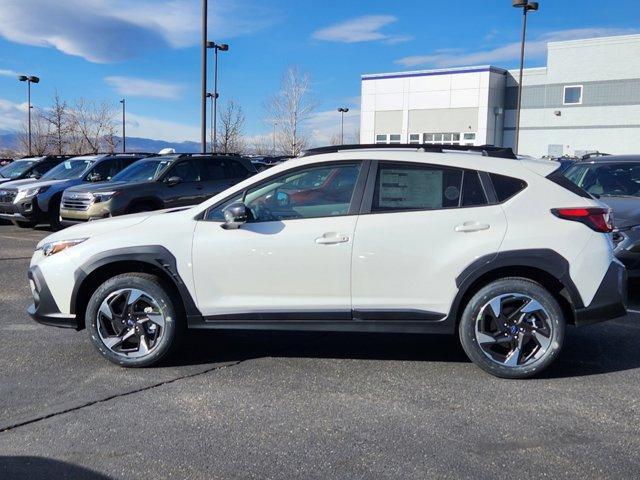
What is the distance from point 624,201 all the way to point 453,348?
3.67 meters

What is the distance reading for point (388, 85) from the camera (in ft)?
157

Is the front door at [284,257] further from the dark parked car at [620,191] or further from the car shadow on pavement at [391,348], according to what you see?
the dark parked car at [620,191]

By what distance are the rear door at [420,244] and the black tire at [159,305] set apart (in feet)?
4.69

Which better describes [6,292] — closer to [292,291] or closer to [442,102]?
[292,291]

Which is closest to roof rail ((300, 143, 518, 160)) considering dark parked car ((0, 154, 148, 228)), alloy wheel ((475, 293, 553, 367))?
alloy wheel ((475, 293, 553, 367))

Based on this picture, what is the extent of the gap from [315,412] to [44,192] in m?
11.5

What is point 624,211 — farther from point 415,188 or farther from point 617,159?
point 415,188

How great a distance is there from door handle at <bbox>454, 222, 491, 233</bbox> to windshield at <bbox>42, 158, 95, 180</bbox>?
12.0 m

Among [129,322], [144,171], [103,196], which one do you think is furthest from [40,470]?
[144,171]

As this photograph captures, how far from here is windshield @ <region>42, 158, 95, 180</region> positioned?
1479 cm

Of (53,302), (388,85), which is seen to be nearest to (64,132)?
(388,85)

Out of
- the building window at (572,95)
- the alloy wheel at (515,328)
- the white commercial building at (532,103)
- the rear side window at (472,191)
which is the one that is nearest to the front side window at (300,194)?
the rear side window at (472,191)

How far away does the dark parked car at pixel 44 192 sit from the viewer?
13453 millimetres

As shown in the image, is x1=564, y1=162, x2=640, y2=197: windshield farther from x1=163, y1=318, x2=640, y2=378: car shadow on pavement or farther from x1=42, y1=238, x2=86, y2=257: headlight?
x1=42, y1=238, x2=86, y2=257: headlight
